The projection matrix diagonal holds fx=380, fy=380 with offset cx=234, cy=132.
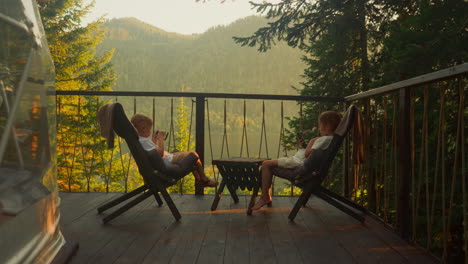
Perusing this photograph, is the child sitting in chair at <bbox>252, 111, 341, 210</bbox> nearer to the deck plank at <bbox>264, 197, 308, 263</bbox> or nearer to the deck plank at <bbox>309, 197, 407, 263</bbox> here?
the deck plank at <bbox>264, 197, 308, 263</bbox>

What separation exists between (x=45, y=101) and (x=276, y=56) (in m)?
69.0

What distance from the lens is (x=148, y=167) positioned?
2.77 meters

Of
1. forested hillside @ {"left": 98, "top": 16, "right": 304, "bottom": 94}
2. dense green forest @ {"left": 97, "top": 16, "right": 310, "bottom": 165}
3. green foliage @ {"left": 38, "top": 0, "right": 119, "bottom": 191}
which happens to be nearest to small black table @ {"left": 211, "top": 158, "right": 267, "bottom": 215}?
green foliage @ {"left": 38, "top": 0, "right": 119, "bottom": 191}

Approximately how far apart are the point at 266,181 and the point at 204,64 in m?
72.3

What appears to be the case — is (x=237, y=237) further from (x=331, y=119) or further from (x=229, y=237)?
(x=331, y=119)

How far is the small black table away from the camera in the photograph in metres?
3.04

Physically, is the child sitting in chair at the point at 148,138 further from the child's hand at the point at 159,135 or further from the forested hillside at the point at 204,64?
the forested hillside at the point at 204,64

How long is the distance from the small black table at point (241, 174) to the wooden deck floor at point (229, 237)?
200 mm

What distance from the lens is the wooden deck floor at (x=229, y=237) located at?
81.6 inches

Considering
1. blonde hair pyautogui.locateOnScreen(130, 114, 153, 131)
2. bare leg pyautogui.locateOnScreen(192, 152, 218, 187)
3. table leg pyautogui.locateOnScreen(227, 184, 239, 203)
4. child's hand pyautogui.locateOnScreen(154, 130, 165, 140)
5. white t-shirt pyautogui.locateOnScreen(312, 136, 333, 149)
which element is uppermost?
blonde hair pyautogui.locateOnScreen(130, 114, 153, 131)

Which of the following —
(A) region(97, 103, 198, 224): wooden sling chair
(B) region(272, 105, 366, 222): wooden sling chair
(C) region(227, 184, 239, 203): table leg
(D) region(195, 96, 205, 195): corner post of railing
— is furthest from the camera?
(D) region(195, 96, 205, 195): corner post of railing

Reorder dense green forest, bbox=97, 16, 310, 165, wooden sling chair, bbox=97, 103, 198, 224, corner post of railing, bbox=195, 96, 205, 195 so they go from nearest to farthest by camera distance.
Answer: wooden sling chair, bbox=97, 103, 198, 224
corner post of railing, bbox=195, 96, 205, 195
dense green forest, bbox=97, 16, 310, 165

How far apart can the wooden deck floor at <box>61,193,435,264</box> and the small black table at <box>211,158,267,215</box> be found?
200 mm

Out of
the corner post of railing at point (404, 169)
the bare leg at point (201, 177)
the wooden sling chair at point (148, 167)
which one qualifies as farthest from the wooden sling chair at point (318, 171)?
the wooden sling chair at point (148, 167)
